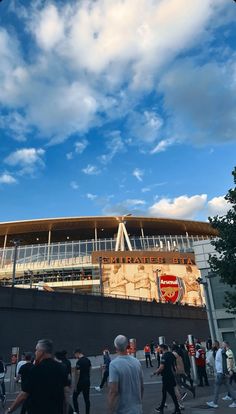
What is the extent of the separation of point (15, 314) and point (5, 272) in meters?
30.4

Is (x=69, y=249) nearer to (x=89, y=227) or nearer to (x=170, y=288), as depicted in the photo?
(x=89, y=227)

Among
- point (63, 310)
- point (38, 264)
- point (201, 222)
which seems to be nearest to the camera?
point (63, 310)

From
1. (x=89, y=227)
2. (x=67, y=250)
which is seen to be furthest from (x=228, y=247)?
(x=89, y=227)

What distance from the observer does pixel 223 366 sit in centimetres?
942

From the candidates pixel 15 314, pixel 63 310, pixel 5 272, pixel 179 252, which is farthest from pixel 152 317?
pixel 5 272

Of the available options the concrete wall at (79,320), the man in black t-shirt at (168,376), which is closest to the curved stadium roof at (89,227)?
the concrete wall at (79,320)

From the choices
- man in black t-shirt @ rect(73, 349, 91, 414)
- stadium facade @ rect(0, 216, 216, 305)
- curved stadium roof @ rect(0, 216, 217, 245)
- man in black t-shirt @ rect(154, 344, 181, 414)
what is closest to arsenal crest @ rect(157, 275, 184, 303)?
stadium facade @ rect(0, 216, 216, 305)

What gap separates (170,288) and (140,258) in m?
6.48

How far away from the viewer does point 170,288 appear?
52.5 m

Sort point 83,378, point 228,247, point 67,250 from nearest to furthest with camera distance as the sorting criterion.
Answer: point 83,378
point 228,247
point 67,250

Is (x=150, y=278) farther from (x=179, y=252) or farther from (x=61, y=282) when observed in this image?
(x=61, y=282)

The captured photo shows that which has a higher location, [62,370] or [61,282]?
[61,282]

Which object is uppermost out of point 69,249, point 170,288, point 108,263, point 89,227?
point 89,227

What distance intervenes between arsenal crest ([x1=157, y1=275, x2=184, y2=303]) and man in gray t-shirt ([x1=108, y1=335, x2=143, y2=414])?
49.3m
